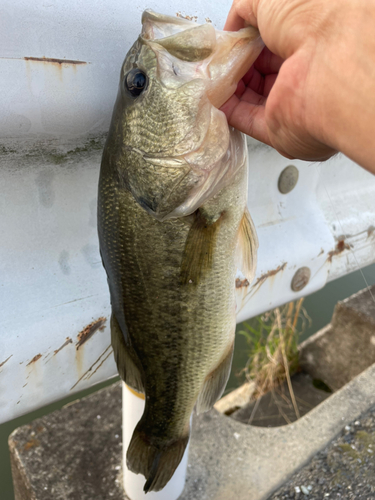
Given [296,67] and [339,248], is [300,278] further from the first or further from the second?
[296,67]

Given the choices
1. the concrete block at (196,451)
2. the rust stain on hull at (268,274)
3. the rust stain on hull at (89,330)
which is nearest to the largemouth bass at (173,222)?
the rust stain on hull at (89,330)

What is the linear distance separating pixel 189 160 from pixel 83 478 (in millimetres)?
1750

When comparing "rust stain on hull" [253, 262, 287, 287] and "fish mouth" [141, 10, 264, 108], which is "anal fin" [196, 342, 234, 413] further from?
"fish mouth" [141, 10, 264, 108]

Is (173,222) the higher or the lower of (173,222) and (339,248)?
the higher

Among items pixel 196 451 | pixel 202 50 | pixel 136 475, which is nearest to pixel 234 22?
pixel 202 50

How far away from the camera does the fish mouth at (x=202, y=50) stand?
97cm

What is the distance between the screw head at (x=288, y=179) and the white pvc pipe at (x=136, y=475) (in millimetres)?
1061

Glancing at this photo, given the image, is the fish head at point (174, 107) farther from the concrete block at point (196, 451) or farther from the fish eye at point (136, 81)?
the concrete block at point (196, 451)

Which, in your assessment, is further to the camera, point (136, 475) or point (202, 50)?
point (136, 475)

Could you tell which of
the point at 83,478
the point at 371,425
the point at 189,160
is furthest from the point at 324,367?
the point at 189,160

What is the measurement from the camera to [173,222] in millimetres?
1107

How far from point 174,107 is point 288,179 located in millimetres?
947

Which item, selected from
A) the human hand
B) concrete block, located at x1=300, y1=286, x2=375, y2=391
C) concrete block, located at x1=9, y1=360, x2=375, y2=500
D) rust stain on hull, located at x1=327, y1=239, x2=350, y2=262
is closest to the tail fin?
concrete block, located at x1=9, y1=360, x2=375, y2=500

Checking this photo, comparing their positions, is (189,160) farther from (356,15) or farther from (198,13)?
(198,13)
